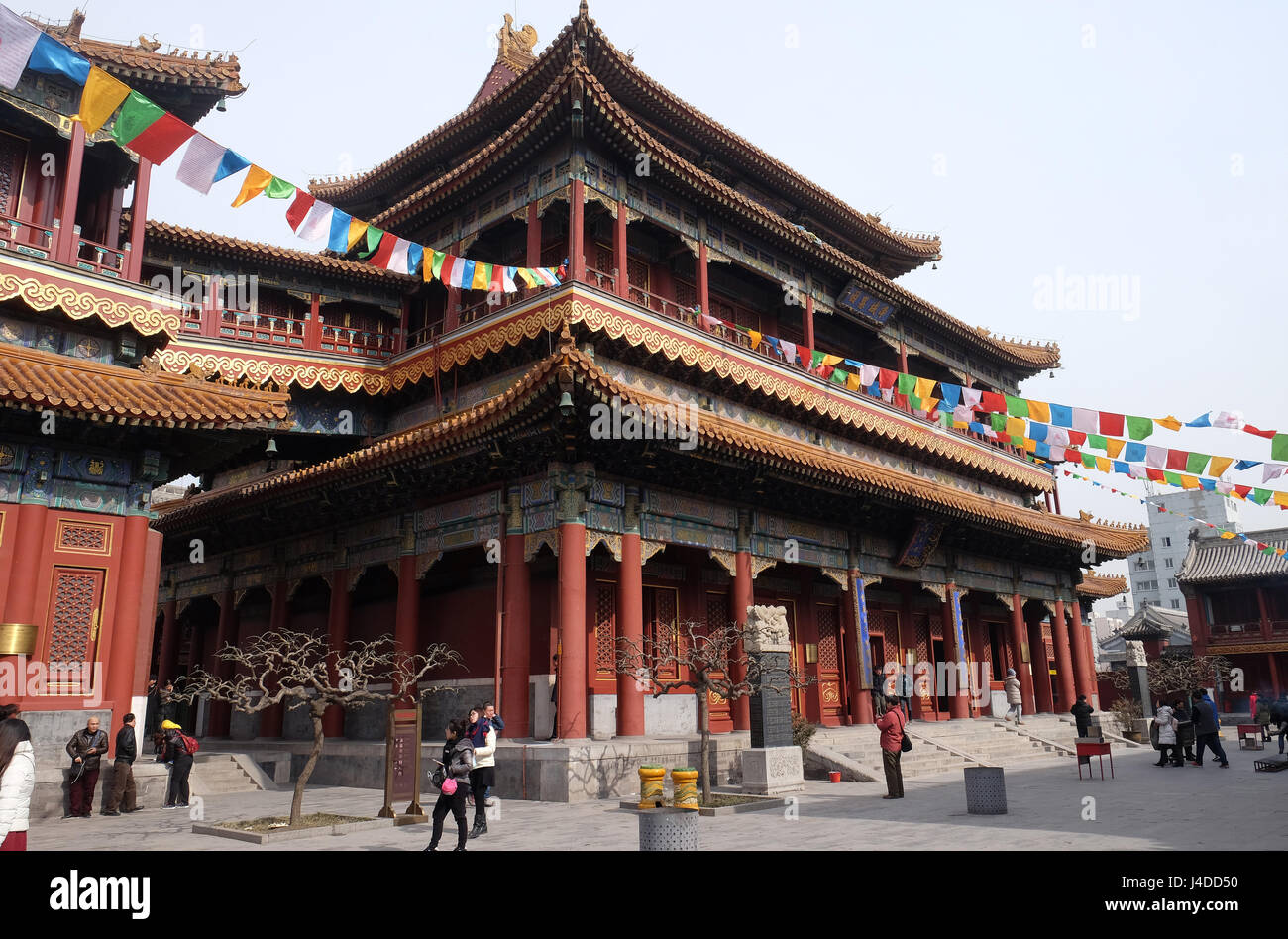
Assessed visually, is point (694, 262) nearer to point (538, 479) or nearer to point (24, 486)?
point (538, 479)

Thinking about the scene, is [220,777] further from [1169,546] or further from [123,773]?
[1169,546]

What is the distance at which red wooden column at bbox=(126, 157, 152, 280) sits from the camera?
15.4 metres

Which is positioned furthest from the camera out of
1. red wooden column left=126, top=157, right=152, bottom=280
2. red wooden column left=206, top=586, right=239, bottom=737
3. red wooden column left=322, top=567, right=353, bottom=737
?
red wooden column left=206, top=586, right=239, bottom=737

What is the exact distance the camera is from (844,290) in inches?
1019

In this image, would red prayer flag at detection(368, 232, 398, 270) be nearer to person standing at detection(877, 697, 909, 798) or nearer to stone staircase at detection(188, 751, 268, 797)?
stone staircase at detection(188, 751, 268, 797)

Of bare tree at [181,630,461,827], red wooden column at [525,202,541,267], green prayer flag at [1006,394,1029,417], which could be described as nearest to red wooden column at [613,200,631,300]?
red wooden column at [525,202,541,267]

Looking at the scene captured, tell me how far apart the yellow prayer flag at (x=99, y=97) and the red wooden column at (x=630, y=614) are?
30.8 ft

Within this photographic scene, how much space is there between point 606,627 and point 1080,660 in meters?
18.8

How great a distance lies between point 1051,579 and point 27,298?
27.0 metres

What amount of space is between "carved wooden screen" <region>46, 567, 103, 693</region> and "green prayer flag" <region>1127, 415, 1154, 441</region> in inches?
750

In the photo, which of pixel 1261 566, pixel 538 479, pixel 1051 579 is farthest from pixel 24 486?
pixel 1261 566

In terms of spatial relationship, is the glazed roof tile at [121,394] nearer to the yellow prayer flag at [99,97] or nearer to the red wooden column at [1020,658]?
the yellow prayer flag at [99,97]

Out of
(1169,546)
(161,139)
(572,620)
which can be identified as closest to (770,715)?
(572,620)

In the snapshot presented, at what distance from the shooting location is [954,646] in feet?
76.9
